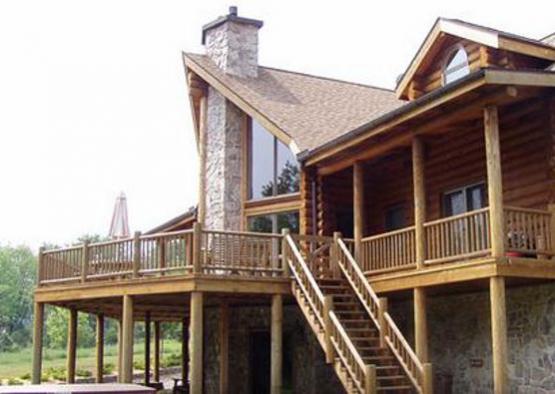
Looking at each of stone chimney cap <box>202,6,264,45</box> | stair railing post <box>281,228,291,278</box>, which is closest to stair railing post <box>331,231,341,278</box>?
stair railing post <box>281,228,291,278</box>

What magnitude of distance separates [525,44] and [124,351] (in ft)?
34.6

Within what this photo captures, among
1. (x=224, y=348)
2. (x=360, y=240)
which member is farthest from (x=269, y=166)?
(x=224, y=348)

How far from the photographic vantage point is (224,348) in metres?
20.0

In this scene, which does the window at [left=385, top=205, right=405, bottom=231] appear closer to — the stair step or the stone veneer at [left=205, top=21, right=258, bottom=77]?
the stair step

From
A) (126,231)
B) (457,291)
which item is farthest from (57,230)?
(457,291)

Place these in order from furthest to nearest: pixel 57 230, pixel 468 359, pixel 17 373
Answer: pixel 57 230
pixel 17 373
pixel 468 359

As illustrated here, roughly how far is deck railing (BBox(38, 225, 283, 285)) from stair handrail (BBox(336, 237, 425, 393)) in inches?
61.0

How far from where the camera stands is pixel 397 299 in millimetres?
18469

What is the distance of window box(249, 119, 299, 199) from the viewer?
20.6m

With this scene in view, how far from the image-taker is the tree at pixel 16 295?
61.4 m

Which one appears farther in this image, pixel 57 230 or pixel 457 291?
pixel 57 230

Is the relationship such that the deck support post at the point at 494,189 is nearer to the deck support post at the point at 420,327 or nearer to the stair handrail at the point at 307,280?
the deck support post at the point at 420,327

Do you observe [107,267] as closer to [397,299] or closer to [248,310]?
[248,310]

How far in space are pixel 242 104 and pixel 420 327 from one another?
29.4 ft
